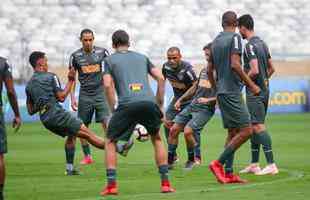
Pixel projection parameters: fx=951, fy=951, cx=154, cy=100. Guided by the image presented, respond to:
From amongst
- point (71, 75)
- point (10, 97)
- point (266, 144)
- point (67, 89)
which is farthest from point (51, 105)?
point (266, 144)

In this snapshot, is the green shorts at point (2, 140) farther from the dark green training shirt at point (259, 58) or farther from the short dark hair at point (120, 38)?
the dark green training shirt at point (259, 58)

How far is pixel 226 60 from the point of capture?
1326cm

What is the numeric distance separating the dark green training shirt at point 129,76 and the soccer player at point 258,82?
2934 mm

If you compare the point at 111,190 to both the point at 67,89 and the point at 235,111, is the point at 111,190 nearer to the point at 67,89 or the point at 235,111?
the point at 235,111

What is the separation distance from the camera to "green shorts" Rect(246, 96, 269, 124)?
14.8 m

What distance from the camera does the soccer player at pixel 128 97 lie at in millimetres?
11883

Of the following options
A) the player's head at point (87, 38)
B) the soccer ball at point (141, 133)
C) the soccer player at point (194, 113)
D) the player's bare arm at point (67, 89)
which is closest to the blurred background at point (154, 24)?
the player's head at point (87, 38)

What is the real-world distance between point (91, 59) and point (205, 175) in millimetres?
3797

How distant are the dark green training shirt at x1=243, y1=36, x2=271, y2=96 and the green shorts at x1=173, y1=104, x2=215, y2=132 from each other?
1649mm

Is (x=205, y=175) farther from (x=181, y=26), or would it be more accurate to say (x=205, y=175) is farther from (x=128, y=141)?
(x=181, y=26)

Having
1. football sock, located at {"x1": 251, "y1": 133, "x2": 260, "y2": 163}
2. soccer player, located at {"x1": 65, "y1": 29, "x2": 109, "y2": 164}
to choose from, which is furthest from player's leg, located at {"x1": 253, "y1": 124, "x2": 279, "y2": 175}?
soccer player, located at {"x1": 65, "y1": 29, "x2": 109, "y2": 164}

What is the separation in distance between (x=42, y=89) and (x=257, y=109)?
3.35 meters

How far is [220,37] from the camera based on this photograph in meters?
13.3

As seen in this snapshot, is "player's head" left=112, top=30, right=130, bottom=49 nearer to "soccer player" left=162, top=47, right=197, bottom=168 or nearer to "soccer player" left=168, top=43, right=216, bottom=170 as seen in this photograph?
"soccer player" left=168, top=43, right=216, bottom=170
